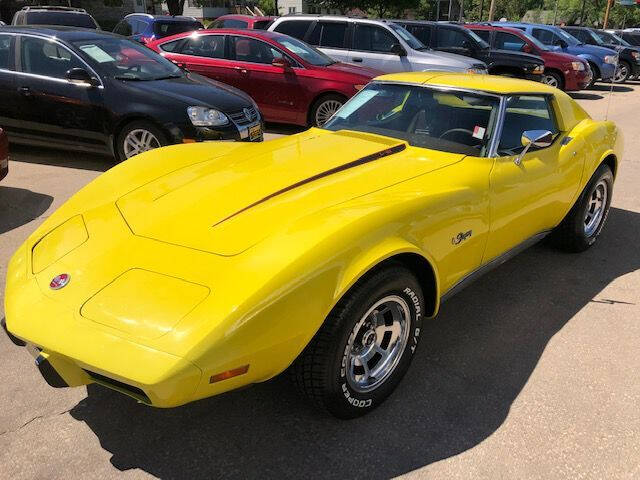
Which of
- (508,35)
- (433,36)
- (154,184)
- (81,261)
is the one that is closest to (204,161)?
(154,184)

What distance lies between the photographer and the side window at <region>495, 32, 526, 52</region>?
14.3 m

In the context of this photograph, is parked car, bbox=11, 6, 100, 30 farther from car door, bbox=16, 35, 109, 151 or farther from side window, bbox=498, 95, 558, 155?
side window, bbox=498, 95, 558, 155

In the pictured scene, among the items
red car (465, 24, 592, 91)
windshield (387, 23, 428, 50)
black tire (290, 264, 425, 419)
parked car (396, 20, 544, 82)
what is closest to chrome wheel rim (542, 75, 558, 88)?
red car (465, 24, 592, 91)

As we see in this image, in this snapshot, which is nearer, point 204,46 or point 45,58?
point 45,58

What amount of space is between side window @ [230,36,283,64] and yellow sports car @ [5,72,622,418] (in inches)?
207

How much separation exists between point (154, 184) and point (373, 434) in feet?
5.68

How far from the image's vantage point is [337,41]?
10.5 m

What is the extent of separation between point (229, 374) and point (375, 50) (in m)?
9.34

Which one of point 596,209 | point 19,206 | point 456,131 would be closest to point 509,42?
point 596,209

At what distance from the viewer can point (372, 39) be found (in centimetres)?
1029

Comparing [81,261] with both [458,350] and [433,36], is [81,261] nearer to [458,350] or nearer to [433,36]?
[458,350]

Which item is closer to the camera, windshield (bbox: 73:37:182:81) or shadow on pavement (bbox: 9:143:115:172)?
windshield (bbox: 73:37:182:81)

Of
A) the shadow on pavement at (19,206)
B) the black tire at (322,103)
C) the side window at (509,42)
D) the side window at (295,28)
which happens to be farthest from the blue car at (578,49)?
the shadow on pavement at (19,206)

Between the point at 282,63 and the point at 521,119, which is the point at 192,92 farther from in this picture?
the point at 521,119
